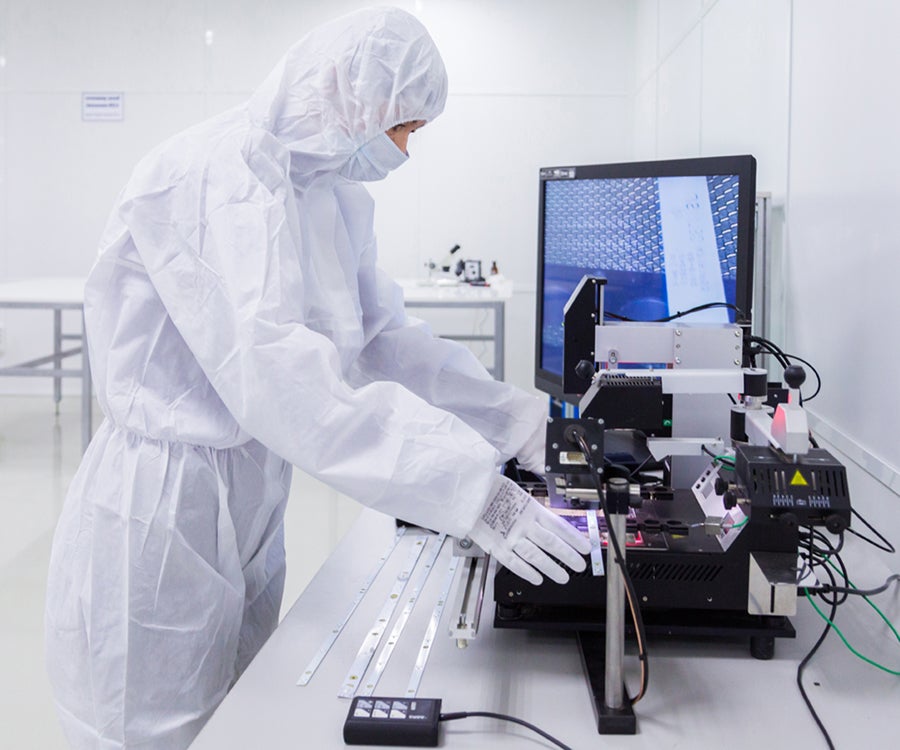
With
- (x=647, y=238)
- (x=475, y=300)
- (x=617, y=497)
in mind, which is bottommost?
(x=617, y=497)

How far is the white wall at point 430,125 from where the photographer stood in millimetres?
5398

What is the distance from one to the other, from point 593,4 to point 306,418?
16.5 ft

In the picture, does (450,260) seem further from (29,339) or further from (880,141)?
(880,141)

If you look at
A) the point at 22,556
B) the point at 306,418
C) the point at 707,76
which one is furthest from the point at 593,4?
the point at 306,418

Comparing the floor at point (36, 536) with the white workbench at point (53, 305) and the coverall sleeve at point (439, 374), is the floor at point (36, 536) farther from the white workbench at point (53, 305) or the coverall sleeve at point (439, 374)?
the coverall sleeve at point (439, 374)

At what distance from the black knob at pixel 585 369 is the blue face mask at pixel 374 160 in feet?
1.39

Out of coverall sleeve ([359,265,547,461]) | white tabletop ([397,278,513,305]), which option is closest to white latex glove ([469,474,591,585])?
coverall sleeve ([359,265,547,461])

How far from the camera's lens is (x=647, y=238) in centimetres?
195

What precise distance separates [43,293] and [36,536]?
4.50ft

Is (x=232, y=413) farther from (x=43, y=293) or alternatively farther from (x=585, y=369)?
(x=43, y=293)

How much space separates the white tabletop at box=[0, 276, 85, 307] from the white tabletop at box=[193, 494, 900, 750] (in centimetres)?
316

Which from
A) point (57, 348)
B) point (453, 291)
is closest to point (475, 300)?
point (453, 291)

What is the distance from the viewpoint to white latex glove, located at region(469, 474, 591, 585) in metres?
0.94

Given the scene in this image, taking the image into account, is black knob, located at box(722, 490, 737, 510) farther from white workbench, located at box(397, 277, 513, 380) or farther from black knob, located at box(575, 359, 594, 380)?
white workbench, located at box(397, 277, 513, 380)
